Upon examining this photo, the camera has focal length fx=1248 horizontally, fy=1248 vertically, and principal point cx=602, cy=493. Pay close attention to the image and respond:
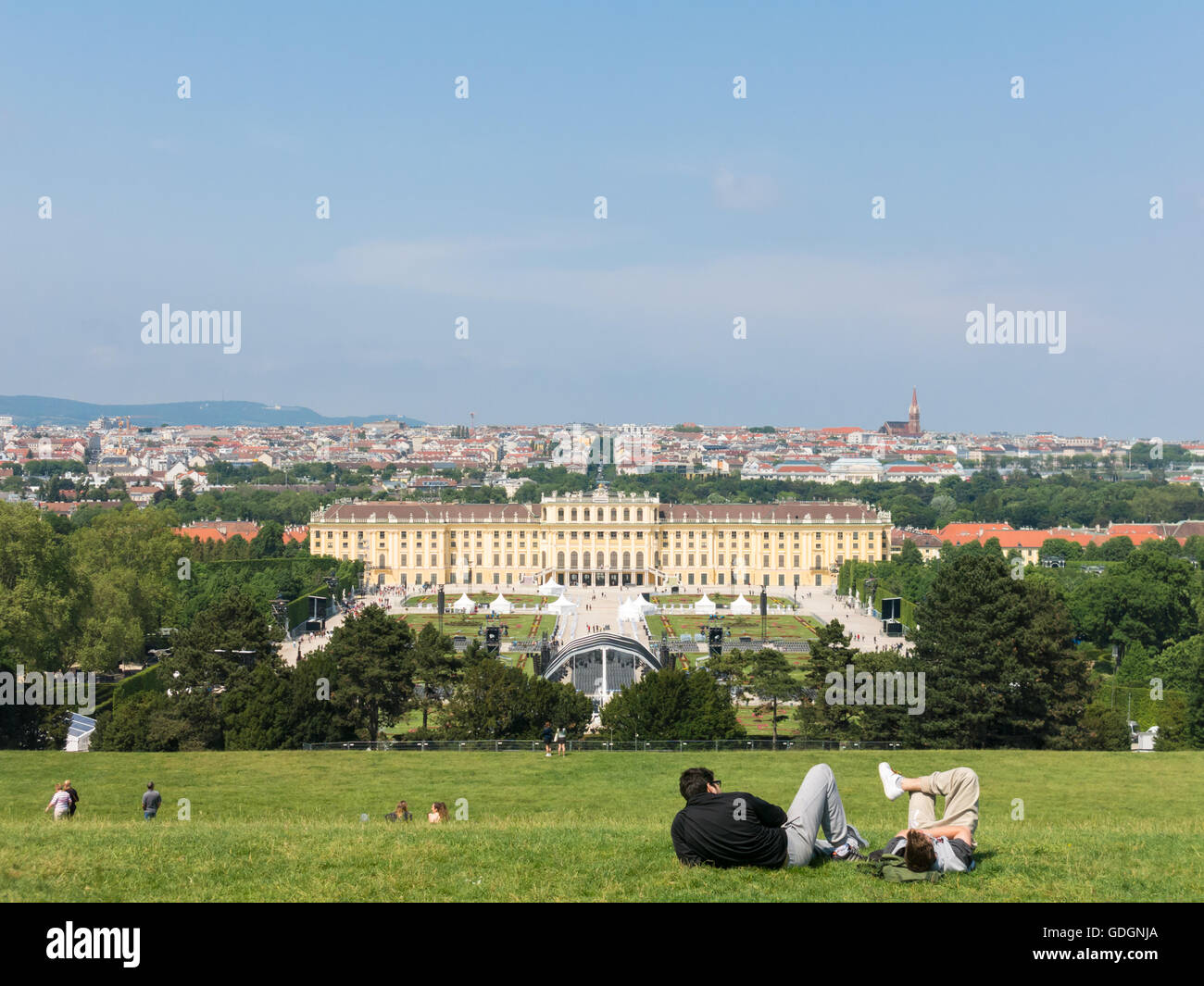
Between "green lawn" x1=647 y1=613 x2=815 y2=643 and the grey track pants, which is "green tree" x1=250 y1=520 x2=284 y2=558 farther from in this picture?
the grey track pants

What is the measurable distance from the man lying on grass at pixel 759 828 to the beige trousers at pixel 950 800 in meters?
0.50

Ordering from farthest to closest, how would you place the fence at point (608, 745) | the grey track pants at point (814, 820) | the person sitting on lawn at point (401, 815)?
the fence at point (608, 745) → the person sitting on lawn at point (401, 815) → the grey track pants at point (814, 820)

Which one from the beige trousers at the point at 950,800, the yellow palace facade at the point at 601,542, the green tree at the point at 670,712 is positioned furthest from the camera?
the yellow palace facade at the point at 601,542

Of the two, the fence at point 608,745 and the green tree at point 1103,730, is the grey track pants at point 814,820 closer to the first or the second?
the fence at point 608,745

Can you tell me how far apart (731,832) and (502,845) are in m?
1.97

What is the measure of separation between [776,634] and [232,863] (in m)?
48.4

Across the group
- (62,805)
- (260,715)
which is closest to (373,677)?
(260,715)

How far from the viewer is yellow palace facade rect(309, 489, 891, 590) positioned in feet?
283

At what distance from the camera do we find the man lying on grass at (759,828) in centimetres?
816

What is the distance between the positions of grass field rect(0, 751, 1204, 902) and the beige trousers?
1.25ft

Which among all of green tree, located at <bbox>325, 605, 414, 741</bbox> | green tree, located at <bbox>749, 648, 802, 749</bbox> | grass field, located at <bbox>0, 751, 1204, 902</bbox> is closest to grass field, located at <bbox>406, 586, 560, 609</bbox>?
green tree, located at <bbox>749, 648, 802, 749</bbox>

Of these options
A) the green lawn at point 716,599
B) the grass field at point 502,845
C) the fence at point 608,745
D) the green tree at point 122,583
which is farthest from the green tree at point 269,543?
the grass field at point 502,845
